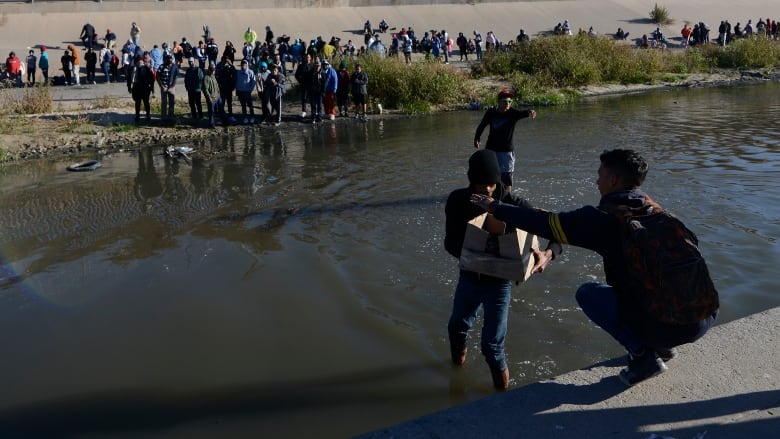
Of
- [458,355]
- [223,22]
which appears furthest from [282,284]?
[223,22]

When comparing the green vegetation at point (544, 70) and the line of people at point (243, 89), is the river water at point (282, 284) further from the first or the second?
the green vegetation at point (544, 70)

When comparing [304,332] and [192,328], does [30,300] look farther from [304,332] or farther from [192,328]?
[304,332]

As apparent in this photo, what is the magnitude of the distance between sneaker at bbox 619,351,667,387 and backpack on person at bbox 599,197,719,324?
540 mm

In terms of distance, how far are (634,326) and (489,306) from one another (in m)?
1.00

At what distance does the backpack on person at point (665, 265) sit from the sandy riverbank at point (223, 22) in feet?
52.9

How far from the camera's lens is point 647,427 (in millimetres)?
4074

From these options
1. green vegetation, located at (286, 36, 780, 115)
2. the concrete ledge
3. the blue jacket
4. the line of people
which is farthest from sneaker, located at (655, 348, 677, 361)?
the blue jacket

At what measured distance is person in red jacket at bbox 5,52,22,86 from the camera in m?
26.8

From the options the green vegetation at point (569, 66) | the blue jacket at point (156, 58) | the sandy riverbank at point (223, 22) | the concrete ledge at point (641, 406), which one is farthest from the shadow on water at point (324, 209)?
the blue jacket at point (156, 58)

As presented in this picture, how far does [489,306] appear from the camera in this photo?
4.85 metres

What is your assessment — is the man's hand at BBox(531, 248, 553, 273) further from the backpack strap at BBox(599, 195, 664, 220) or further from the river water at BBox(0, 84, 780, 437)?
the river water at BBox(0, 84, 780, 437)

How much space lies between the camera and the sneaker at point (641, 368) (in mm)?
4445

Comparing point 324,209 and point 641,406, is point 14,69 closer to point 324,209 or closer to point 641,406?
point 324,209

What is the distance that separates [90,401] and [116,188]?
26.7 ft
